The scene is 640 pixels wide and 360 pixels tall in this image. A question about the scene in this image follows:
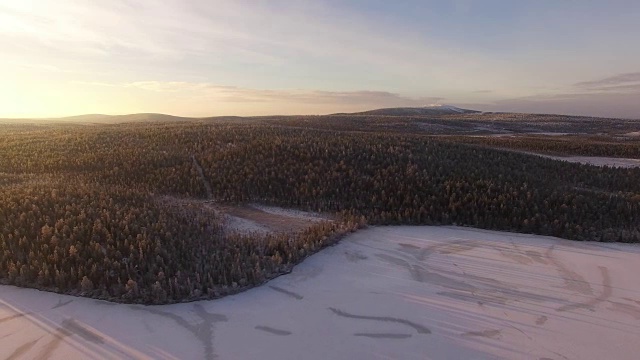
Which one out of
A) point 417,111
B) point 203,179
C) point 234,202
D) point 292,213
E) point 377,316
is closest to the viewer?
point 377,316

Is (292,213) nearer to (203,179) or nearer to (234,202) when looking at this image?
(234,202)

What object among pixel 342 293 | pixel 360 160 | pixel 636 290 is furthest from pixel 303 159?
pixel 636 290

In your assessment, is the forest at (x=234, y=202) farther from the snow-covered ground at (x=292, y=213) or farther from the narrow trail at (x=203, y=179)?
the snow-covered ground at (x=292, y=213)

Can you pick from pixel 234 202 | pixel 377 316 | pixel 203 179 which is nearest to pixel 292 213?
pixel 234 202

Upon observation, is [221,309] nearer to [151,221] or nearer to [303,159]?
[151,221]

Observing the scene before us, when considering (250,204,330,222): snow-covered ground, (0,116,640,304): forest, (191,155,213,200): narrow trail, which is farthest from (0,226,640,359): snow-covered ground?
(191,155,213,200): narrow trail
